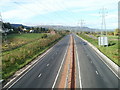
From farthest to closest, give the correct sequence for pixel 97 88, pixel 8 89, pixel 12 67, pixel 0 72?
pixel 12 67
pixel 0 72
pixel 8 89
pixel 97 88

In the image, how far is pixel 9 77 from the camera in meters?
25.8

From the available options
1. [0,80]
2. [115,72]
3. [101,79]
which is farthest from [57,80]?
[115,72]

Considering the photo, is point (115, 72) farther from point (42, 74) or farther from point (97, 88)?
point (42, 74)

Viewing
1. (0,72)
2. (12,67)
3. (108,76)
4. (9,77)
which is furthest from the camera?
(12,67)

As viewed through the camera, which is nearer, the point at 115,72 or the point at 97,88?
the point at 97,88

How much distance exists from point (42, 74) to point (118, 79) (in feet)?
31.8

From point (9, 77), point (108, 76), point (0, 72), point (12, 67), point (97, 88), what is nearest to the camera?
point (97, 88)

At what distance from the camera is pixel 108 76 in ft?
78.9

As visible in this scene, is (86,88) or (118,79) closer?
(86,88)

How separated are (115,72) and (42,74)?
9.77m

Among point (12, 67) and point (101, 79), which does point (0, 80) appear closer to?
point (12, 67)

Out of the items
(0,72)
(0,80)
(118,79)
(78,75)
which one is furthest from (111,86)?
(0,72)

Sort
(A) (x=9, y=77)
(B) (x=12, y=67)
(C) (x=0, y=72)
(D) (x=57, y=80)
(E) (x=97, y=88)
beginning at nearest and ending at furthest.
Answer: (E) (x=97, y=88), (D) (x=57, y=80), (A) (x=9, y=77), (C) (x=0, y=72), (B) (x=12, y=67)

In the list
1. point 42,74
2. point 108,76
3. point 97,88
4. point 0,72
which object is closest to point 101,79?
point 108,76
